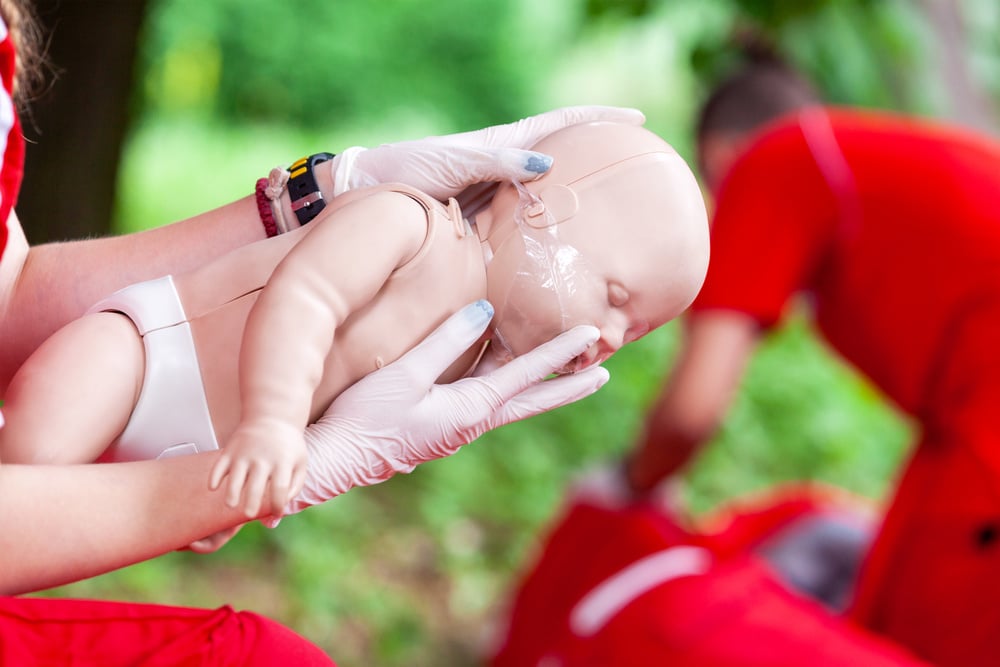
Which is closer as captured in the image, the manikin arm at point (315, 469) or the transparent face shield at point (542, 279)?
the manikin arm at point (315, 469)

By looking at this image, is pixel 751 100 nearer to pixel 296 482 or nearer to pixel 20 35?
pixel 20 35

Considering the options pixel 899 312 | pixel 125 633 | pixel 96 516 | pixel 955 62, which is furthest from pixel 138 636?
pixel 955 62

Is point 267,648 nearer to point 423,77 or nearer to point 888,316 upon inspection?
point 888,316

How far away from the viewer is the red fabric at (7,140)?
37.9 inches

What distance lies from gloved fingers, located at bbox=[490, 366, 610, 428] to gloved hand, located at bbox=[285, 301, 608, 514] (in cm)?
1

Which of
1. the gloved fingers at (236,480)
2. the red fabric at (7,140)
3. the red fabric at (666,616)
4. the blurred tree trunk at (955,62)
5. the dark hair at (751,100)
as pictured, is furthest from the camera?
the blurred tree trunk at (955,62)

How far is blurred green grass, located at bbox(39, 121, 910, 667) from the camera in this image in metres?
2.85

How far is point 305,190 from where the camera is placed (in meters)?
1.11

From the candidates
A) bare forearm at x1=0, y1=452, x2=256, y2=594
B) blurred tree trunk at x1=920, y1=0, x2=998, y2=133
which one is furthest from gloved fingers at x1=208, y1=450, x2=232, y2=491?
blurred tree trunk at x1=920, y1=0, x2=998, y2=133

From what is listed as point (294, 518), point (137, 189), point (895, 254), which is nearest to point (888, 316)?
point (895, 254)

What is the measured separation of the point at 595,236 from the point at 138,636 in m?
0.57

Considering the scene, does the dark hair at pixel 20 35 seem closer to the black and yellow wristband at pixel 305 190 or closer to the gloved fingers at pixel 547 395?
the black and yellow wristband at pixel 305 190

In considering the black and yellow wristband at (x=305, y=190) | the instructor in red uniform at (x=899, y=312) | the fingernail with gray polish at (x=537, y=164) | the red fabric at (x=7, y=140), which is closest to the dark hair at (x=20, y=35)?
the red fabric at (x=7, y=140)

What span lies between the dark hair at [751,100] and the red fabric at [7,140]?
1.86 m
